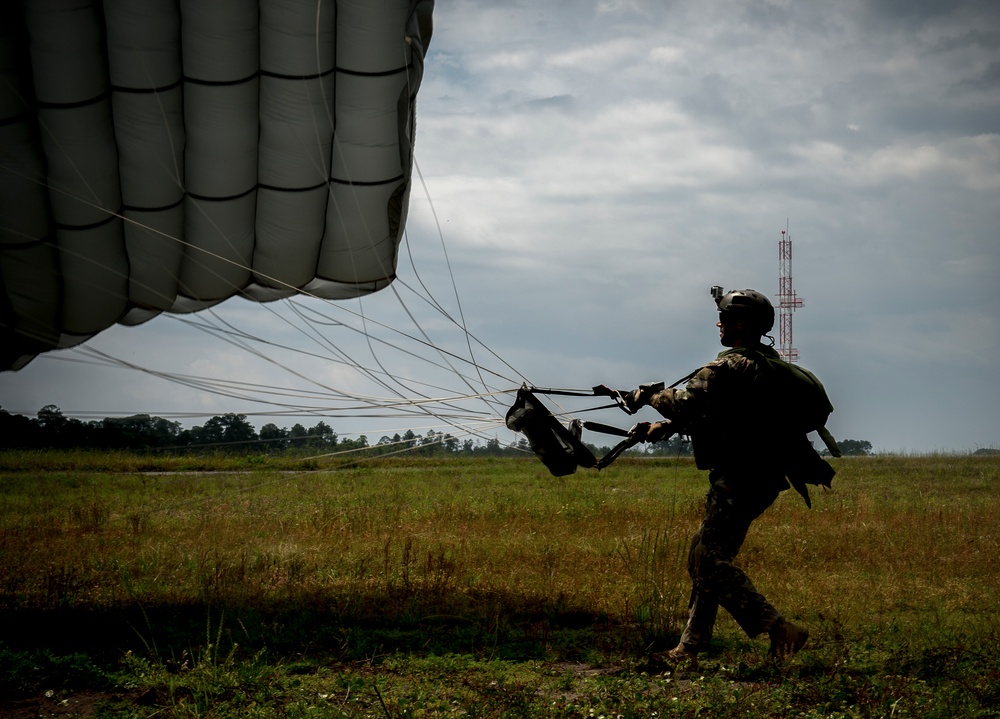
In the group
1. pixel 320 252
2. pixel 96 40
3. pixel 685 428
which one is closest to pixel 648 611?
pixel 685 428

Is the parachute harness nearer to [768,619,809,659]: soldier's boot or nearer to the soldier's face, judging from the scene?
the soldier's face

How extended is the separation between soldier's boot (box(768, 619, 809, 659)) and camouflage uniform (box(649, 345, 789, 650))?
0.18ft

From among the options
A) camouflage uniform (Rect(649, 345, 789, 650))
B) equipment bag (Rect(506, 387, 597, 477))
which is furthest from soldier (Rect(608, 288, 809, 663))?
equipment bag (Rect(506, 387, 597, 477))

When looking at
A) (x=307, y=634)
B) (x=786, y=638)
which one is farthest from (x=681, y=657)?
(x=307, y=634)

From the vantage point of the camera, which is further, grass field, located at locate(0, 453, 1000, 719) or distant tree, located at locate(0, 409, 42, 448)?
distant tree, located at locate(0, 409, 42, 448)

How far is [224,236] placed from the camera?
8.09 metres

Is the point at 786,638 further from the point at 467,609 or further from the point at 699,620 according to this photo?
the point at 467,609

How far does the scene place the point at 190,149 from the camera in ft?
25.1

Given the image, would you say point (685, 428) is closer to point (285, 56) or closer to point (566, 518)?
point (285, 56)

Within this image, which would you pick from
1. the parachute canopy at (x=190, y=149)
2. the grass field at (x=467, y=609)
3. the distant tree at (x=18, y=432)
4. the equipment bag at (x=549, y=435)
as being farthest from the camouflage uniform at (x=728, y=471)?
the distant tree at (x=18, y=432)

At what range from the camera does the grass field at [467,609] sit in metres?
4.68

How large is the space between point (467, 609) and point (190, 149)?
4.80 meters

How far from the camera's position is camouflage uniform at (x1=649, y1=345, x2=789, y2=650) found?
5203mm

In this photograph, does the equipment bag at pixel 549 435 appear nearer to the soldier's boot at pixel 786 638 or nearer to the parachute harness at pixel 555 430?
the parachute harness at pixel 555 430
